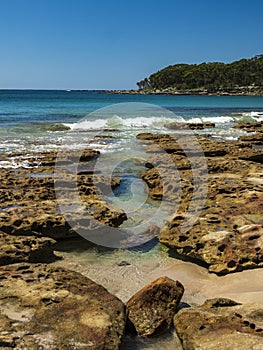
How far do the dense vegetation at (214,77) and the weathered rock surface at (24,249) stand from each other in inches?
4328

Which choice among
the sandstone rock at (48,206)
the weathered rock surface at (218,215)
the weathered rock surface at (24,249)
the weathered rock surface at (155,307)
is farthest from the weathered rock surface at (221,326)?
the sandstone rock at (48,206)

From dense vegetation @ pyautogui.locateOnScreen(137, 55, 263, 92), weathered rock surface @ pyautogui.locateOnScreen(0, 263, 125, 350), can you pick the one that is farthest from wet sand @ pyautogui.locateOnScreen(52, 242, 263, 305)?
dense vegetation @ pyautogui.locateOnScreen(137, 55, 263, 92)

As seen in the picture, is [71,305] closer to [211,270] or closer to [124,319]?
[124,319]

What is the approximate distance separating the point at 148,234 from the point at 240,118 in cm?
3063

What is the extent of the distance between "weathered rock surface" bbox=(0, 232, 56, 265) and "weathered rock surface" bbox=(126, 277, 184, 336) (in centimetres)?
166

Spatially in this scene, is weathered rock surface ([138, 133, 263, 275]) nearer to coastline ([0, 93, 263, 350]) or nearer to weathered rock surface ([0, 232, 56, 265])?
coastline ([0, 93, 263, 350])

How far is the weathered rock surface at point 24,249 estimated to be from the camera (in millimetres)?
4871

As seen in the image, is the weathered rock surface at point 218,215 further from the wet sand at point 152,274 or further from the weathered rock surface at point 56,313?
the weathered rock surface at point 56,313

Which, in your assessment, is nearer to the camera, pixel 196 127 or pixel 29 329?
pixel 29 329

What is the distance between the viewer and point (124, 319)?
355cm

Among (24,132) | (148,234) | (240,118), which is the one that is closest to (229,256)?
(148,234)

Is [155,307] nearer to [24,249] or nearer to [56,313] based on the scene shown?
[56,313]

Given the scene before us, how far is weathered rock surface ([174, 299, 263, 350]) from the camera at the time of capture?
3210mm

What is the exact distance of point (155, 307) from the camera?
3.91m
